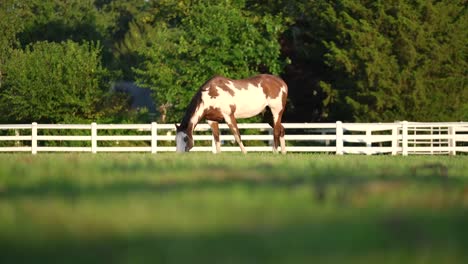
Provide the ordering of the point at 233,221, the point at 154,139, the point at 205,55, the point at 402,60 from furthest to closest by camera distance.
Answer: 1. the point at 402,60
2. the point at 205,55
3. the point at 154,139
4. the point at 233,221

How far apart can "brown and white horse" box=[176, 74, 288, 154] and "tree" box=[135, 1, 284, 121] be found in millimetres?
8735

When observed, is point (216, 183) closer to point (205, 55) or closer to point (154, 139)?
point (154, 139)

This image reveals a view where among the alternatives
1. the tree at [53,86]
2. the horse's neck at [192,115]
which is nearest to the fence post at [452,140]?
the horse's neck at [192,115]

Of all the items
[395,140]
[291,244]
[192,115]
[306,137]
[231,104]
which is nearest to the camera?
[291,244]

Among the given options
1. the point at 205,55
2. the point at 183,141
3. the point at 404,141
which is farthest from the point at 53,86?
the point at 404,141

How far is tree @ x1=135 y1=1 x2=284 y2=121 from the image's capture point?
3472 centimetres

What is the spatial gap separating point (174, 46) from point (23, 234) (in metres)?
30.1

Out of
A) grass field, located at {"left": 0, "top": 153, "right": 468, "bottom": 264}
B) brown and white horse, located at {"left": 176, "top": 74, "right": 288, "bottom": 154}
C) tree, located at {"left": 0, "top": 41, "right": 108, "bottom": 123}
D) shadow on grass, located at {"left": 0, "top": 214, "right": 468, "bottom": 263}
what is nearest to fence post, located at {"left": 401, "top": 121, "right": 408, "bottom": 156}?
brown and white horse, located at {"left": 176, "top": 74, "right": 288, "bottom": 154}

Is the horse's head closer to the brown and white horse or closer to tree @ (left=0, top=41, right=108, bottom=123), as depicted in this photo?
the brown and white horse

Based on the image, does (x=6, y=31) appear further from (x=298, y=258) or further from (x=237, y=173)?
(x=298, y=258)

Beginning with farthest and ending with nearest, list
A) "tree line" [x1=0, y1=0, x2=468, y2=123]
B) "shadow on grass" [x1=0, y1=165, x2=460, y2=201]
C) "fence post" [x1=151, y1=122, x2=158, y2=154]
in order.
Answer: "tree line" [x1=0, y1=0, x2=468, y2=123] < "fence post" [x1=151, y1=122, x2=158, y2=154] < "shadow on grass" [x1=0, y1=165, x2=460, y2=201]

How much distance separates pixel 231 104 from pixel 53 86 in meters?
11.2

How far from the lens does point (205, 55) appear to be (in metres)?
35.2

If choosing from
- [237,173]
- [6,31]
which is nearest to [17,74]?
[6,31]
